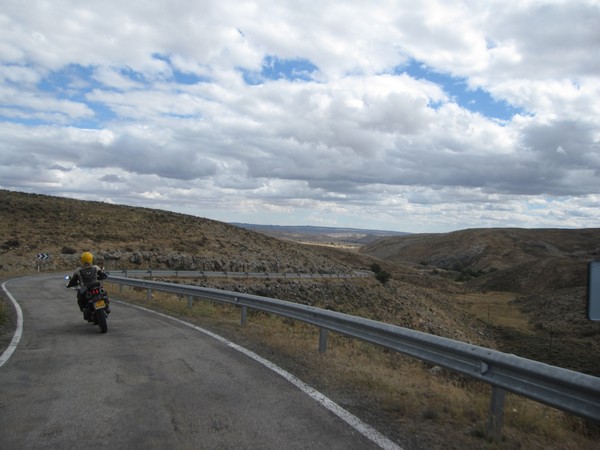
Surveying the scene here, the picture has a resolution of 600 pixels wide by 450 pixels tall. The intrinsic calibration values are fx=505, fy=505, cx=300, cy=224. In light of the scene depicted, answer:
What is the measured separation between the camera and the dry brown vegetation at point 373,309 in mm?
5605

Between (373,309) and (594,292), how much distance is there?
110 feet

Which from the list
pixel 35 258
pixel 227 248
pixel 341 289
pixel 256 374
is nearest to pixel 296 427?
pixel 256 374

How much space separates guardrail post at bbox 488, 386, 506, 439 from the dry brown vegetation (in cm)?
10

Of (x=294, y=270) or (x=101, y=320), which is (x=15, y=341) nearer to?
(x=101, y=320)

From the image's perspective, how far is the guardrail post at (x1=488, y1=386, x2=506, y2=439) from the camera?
501 centimetres

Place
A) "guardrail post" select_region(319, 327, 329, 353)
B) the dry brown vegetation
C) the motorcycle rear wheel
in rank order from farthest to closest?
1. the motorcycle rear wheel
2. "guardrail post" select_region(319, 327, 329, 353)
3. the dry brown vegetation

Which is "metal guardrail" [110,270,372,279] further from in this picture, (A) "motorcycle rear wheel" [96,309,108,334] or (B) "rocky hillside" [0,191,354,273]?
(A) "motorcycle rear wheel" [96,309,108,334]

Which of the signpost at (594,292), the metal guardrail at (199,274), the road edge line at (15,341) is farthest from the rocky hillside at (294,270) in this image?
the road edge line at (15,341)

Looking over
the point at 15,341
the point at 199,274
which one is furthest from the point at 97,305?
the point at 199,274

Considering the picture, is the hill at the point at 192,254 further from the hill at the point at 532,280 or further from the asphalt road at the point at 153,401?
the asphalt road at the point at 153,401

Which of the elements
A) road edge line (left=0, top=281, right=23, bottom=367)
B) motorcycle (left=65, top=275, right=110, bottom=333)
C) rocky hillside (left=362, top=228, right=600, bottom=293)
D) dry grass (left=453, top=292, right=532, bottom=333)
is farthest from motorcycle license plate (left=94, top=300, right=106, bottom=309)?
rocky hillside (left=362, top=228, right=600, bottom=293)

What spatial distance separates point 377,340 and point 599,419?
3.75 meters

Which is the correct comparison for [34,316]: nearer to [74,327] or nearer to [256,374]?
[74,327]

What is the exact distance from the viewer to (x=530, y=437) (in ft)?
16.4
